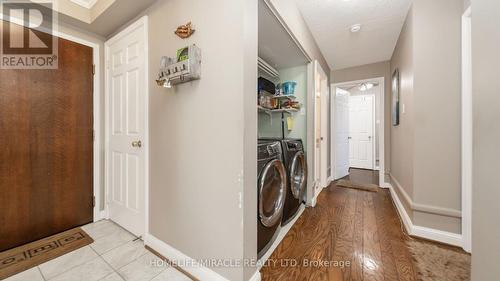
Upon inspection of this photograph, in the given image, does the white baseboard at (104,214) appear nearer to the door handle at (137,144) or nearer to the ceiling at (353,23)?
the door handle at (137,144)

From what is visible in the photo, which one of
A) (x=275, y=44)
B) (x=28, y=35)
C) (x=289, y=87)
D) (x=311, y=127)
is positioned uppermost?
(x=275, y=44)

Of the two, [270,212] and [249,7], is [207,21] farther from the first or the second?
[270,212]

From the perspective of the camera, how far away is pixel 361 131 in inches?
201

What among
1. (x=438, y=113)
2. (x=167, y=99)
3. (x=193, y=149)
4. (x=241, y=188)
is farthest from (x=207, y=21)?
(x=438, y=113)

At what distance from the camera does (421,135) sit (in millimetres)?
1734

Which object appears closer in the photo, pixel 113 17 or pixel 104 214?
pixel 113 17

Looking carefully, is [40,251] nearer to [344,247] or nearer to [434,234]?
[344,247]

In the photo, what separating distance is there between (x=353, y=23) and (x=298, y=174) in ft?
6.44

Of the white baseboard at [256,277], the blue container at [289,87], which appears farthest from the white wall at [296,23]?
the white baseboard at [256,277]

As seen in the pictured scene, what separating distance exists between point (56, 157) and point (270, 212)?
217cm

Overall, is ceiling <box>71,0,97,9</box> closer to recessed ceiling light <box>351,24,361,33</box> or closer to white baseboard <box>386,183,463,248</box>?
recessed ceiling light <box>351,24,361,33</box>

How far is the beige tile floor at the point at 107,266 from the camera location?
1.26 metres

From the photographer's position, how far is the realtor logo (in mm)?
1562

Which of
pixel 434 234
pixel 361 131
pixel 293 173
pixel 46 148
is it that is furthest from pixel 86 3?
pixel 361 131
